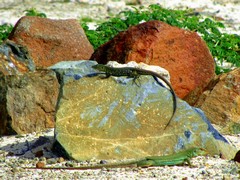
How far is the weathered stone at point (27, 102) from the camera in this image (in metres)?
7.79

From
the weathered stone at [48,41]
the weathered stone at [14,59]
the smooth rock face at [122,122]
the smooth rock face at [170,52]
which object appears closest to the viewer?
the smooth rock face at [122,122]

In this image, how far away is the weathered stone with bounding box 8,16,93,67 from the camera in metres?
10.5

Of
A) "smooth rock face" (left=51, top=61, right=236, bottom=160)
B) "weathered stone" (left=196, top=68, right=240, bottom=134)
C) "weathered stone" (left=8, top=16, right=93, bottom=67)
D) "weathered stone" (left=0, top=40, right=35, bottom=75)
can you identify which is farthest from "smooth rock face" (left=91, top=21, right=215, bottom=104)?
"smooth rock face" (left=51, top=61, right=236, bottom=160)

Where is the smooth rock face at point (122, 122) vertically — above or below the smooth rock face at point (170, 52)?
above

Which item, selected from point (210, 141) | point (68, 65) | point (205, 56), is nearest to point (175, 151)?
point (210, 141)

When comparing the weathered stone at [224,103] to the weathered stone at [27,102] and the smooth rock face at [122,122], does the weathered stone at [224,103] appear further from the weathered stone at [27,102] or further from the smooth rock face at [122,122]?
the weathered stone at [27,102]

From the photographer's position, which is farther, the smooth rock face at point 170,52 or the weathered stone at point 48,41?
the weathered stone at point 48,41

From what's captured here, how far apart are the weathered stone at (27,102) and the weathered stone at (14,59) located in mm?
775

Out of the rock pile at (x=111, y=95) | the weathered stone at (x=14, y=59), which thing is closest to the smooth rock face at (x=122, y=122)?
the rock pile at (x=111, y=95)

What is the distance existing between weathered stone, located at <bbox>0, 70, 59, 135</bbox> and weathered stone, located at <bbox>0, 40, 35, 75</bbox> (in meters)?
0.78

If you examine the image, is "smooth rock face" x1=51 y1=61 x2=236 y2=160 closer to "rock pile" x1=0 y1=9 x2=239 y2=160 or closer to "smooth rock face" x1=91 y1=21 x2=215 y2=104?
"rock pile" x1=0 y1=9 x2=239 y2=160

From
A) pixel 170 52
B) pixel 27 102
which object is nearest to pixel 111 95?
pixel 27 102

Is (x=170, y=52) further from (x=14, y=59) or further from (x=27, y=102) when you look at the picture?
(x=27, y=102)

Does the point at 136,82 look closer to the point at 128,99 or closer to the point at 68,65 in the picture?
the point at 128,99
